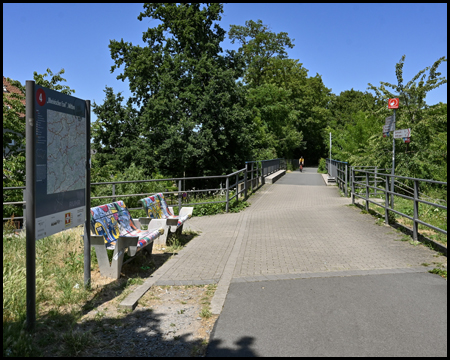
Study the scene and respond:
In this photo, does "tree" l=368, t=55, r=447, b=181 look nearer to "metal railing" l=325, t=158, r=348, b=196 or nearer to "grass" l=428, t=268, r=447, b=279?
"metal railing" l=325, t=158, r=348, b=196

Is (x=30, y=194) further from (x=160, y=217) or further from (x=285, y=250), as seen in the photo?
(x=285, y=250)

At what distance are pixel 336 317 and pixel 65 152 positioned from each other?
3.37m

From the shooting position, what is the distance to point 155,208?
8.55 m

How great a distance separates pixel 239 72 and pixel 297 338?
2829cm

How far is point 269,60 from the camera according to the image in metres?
51.9

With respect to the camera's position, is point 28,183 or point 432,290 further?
point 432,290

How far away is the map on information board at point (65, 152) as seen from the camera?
4.43 meters

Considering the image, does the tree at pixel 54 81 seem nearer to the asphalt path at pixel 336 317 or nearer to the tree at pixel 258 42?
the asphalt path at pixel 336 317

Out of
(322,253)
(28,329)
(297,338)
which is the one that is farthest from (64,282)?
(322,253)

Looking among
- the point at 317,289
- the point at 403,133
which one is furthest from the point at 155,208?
the point at 403,133

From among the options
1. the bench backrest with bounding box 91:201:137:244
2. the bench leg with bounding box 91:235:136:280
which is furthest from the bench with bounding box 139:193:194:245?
the bench leg with bounding box 91:235:136:280

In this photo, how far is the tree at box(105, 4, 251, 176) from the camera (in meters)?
26.8

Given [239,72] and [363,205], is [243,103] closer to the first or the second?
[239,72]

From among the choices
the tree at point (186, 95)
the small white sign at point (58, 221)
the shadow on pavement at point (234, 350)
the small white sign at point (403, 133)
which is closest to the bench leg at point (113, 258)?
the small white sign at point (58, 221)
